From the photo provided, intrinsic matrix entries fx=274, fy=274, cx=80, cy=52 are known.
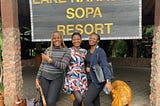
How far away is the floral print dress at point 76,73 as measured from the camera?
4270 millimetres

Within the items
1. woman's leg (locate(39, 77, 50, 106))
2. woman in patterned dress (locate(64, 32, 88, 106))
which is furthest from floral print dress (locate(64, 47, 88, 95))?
woman's leg (locate(39, 77, 50, 106))

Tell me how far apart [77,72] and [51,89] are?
1.73 feet

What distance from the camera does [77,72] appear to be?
4273 mm

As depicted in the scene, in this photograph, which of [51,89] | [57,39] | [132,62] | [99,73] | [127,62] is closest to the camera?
[99,73]

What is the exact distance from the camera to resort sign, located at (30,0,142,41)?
513cm

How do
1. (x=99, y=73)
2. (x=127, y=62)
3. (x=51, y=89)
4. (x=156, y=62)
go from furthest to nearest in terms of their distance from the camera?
(x=127, y=62)
(x=156, y=62)
(x=51, y=89)
(x=99, y=73)

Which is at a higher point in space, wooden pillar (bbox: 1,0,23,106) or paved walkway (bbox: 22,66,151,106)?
wooden pillar (bbox: 1,0,23,106)

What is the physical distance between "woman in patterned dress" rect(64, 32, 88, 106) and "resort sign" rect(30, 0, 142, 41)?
950 mm

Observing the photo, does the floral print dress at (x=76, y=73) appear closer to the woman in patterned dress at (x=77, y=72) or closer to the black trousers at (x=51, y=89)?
the woman in patterned dress at (x=77, y=72)

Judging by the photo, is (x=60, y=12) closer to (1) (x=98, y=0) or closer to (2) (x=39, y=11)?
(2) (x=39, y=11)

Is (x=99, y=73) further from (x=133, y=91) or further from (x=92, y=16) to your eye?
(x=133, y=91)

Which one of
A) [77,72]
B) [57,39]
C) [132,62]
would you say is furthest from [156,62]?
[132,62]

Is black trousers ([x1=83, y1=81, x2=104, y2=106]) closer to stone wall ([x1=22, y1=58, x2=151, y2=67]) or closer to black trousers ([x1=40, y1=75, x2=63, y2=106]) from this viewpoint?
black trousers ([x1=40, y1=75, x2=63, y2=106])

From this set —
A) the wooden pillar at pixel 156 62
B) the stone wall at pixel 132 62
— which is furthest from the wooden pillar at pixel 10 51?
the stone wall at pixel 132 62
